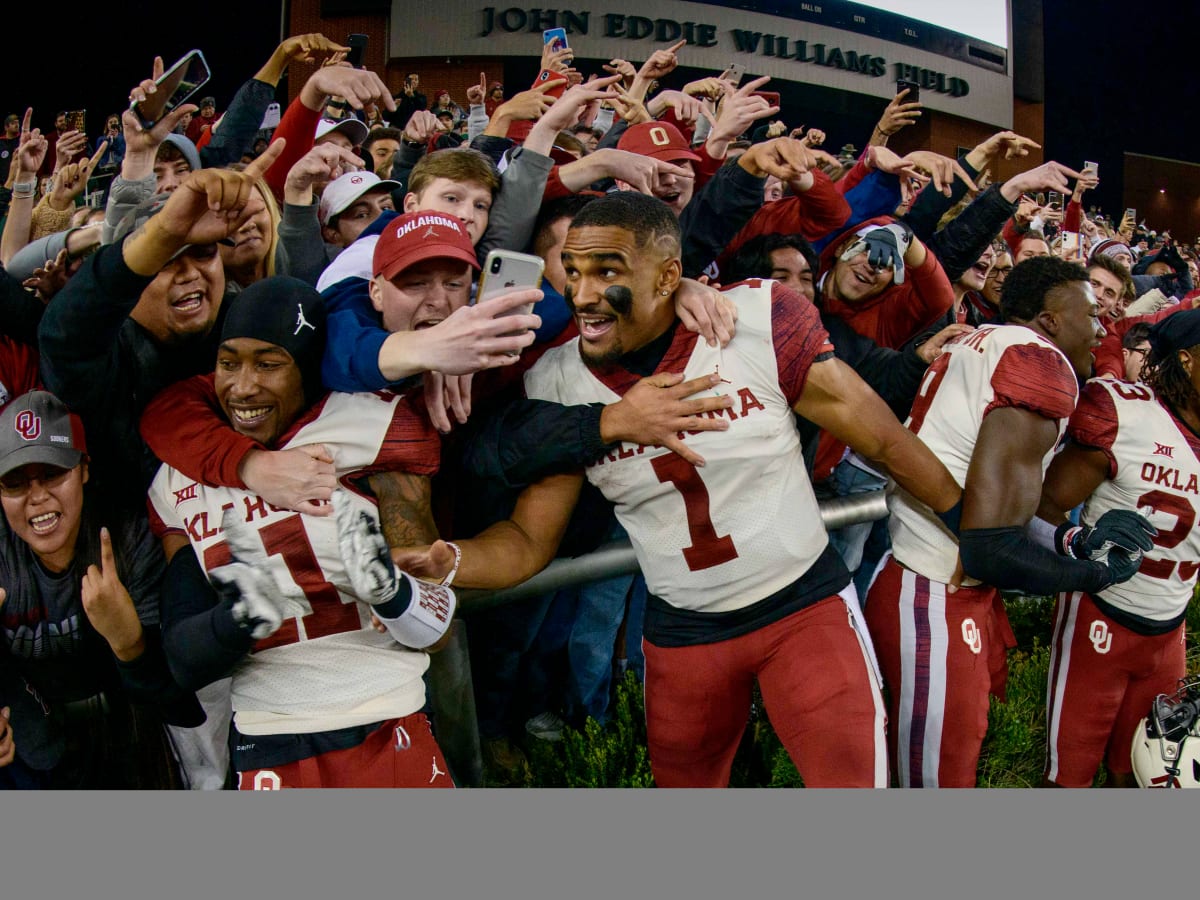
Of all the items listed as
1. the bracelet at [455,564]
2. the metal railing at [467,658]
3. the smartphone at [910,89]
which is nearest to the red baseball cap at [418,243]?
the bracelet at [455,564]

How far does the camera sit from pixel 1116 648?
2514 mm

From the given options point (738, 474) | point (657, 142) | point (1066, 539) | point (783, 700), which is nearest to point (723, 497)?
point (738, 474)

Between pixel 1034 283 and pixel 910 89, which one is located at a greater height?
pixel 910 89

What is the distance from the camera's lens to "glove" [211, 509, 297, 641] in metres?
1.56

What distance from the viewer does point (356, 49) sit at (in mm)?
2535

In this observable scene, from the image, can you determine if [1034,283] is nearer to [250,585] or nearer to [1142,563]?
[1142,563]

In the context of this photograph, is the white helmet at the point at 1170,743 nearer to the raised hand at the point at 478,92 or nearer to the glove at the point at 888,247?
the glove at the point at 888,247

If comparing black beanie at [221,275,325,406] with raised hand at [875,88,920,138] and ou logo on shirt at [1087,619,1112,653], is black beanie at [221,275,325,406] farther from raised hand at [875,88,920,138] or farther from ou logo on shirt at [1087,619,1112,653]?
raised hand at [875,88,920,138]

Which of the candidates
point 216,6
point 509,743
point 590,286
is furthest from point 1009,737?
point 216,6

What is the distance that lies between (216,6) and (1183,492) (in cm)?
281

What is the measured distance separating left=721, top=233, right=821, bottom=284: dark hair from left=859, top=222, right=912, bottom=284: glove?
0.16 metres

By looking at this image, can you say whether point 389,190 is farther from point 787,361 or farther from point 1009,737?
point 1009,737

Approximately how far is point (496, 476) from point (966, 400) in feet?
3.67

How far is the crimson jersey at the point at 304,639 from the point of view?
1.68 m
